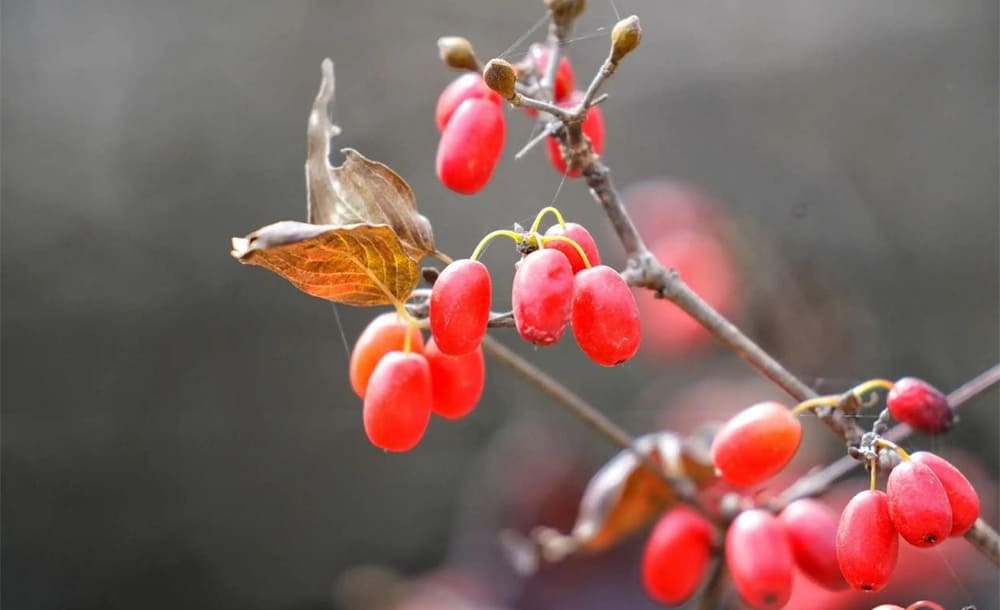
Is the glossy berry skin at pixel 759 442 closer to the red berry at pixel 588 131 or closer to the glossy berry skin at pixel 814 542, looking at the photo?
the glossy berry skin at pixel 814 542

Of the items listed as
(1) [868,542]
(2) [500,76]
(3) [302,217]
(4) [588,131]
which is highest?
(3) [302,217]

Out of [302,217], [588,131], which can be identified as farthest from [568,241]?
[302,217]

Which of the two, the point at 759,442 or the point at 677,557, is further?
the point at 677,557

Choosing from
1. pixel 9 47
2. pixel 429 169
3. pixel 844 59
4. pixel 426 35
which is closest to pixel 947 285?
pixel 844 59

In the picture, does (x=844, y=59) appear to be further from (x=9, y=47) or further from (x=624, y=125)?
(x=9, y=47)

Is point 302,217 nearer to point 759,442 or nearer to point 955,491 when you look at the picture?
point 759,442
